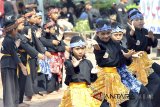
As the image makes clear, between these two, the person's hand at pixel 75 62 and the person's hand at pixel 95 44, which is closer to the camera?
the person's hand at pixel 75 62

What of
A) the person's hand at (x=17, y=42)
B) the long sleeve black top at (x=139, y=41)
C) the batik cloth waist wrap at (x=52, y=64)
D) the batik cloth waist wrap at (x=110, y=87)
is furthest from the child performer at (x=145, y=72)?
the batik cloth waist wrap at (x=52, y=64)

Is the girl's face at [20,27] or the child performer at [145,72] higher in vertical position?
the girl's face at [20,27]

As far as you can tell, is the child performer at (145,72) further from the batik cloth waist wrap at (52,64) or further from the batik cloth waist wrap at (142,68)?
the batik cloth waist wrap at (52,64)

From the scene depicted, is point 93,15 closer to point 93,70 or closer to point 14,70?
point 14,70

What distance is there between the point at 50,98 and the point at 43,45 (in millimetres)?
1083

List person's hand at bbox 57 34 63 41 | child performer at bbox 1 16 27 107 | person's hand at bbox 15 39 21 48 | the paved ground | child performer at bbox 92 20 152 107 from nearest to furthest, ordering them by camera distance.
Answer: child performer at bbox 92 20 152 107, child performer at bbox 1 16 27 107, person's hand at bbox 15 39 21 48, the paved ground, person's hand at bbox 57 34 63 41

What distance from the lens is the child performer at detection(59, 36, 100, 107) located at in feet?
22.8

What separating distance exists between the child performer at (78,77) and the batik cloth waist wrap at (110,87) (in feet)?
0.82

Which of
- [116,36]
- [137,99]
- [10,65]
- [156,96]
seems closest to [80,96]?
[137,99]

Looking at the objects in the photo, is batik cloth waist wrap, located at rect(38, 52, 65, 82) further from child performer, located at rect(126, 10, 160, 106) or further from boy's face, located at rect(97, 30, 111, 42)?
boy's face, located at rect(97, 30, 111, 42)

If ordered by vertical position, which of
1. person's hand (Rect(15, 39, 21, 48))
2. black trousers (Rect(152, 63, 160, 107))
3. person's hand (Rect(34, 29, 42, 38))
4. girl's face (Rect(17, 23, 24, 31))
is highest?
girl's face (Rect(17, 23, 24, 31))

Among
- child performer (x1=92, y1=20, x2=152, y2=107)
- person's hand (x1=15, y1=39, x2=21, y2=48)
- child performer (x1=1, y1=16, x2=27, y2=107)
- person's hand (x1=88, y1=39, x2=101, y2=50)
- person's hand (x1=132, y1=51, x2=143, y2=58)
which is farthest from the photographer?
person's hand (x1=15, y1=39, x2=21, y2=48)

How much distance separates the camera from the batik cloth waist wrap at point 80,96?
6965 millimetres

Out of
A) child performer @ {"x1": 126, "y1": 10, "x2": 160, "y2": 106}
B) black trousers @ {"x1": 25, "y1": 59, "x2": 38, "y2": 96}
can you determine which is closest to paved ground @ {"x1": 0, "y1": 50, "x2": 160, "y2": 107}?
black trousers @ {"x1": 25, "y1": 59, "x2": 38, "y2": 96}
